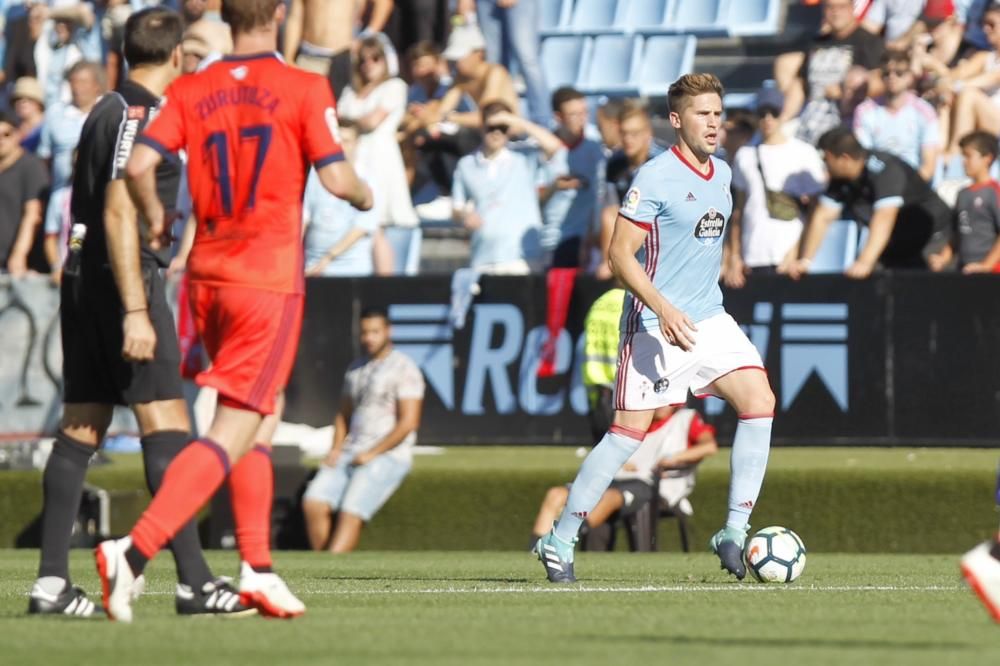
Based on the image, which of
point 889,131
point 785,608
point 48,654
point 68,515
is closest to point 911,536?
point 889,131

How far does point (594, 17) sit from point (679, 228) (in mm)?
12767

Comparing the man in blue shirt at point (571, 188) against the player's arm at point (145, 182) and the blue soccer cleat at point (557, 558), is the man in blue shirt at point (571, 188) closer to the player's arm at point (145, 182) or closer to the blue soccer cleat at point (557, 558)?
the blue soccer cleat at point (557, 558)

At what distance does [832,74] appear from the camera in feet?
57.6

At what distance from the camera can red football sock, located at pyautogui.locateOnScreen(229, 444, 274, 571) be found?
715 cm

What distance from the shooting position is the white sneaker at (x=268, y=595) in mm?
7047

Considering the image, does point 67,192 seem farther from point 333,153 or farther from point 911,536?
point 333,153

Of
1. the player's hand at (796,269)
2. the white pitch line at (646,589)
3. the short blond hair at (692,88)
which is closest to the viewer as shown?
the white pitch line at (646,589)

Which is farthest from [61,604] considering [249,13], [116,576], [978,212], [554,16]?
[554,16]

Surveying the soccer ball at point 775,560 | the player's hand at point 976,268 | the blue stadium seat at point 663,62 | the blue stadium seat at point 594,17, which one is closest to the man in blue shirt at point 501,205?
the player's hand at point 976,268

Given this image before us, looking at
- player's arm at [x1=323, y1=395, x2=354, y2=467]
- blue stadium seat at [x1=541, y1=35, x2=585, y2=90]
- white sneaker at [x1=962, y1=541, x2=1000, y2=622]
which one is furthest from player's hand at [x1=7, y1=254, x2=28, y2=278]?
white sneaker at [x1=962, y1=541, x2=1000, y2=622]

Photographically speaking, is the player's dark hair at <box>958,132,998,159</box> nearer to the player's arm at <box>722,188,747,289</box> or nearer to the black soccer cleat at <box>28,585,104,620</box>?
the player's arm at <box>722,188,747,289</box>

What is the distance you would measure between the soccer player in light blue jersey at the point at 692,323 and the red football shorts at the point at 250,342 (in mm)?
2705

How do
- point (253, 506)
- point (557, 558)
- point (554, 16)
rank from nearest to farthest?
point (253, 506) → point (557, 558) → point (554, 16)

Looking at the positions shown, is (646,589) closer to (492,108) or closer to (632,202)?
(632,202)
